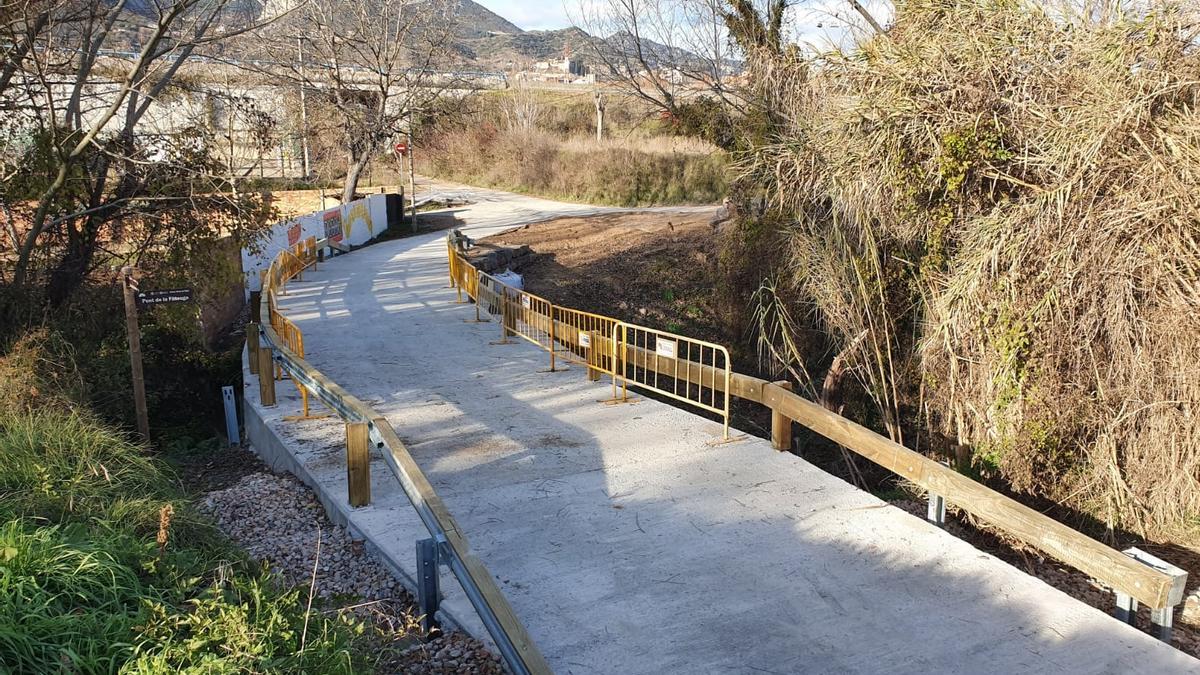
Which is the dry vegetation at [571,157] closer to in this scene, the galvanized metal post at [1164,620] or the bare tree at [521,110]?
the bare tree at [521,110]

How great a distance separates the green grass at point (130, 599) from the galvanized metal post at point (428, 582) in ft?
2.28

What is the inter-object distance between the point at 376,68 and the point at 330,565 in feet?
101

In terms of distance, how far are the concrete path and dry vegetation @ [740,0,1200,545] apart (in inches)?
84.4

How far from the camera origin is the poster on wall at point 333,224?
26.7 metres

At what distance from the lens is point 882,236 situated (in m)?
10.4

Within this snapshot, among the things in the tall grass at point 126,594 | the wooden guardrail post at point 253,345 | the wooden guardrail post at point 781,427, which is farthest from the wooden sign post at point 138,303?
the wooden guardrail post at point 781,427

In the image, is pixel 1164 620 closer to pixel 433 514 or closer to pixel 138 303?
pixel 433 514

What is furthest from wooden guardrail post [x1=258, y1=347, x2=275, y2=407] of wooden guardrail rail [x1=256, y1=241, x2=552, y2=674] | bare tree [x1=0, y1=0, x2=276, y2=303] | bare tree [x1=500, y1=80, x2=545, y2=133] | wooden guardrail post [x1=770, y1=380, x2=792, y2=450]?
bare tree [x1=500, y1=80, x2=545, y2=133]

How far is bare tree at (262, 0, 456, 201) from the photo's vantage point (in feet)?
108

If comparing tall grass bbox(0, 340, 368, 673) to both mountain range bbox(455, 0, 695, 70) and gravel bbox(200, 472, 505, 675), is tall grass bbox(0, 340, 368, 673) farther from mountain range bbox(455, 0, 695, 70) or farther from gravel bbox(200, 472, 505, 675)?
mountain range bbox(455, 0, 695, 70)

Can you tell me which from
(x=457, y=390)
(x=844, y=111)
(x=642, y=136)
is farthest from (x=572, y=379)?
(x=642, y=136)

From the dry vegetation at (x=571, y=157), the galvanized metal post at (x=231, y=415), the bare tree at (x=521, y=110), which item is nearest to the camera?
the galvanized metal post at (x=231, y=415)

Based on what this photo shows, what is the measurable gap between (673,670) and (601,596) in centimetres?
90

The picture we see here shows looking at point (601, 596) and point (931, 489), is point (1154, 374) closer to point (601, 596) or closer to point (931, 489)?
point (931, 489)
